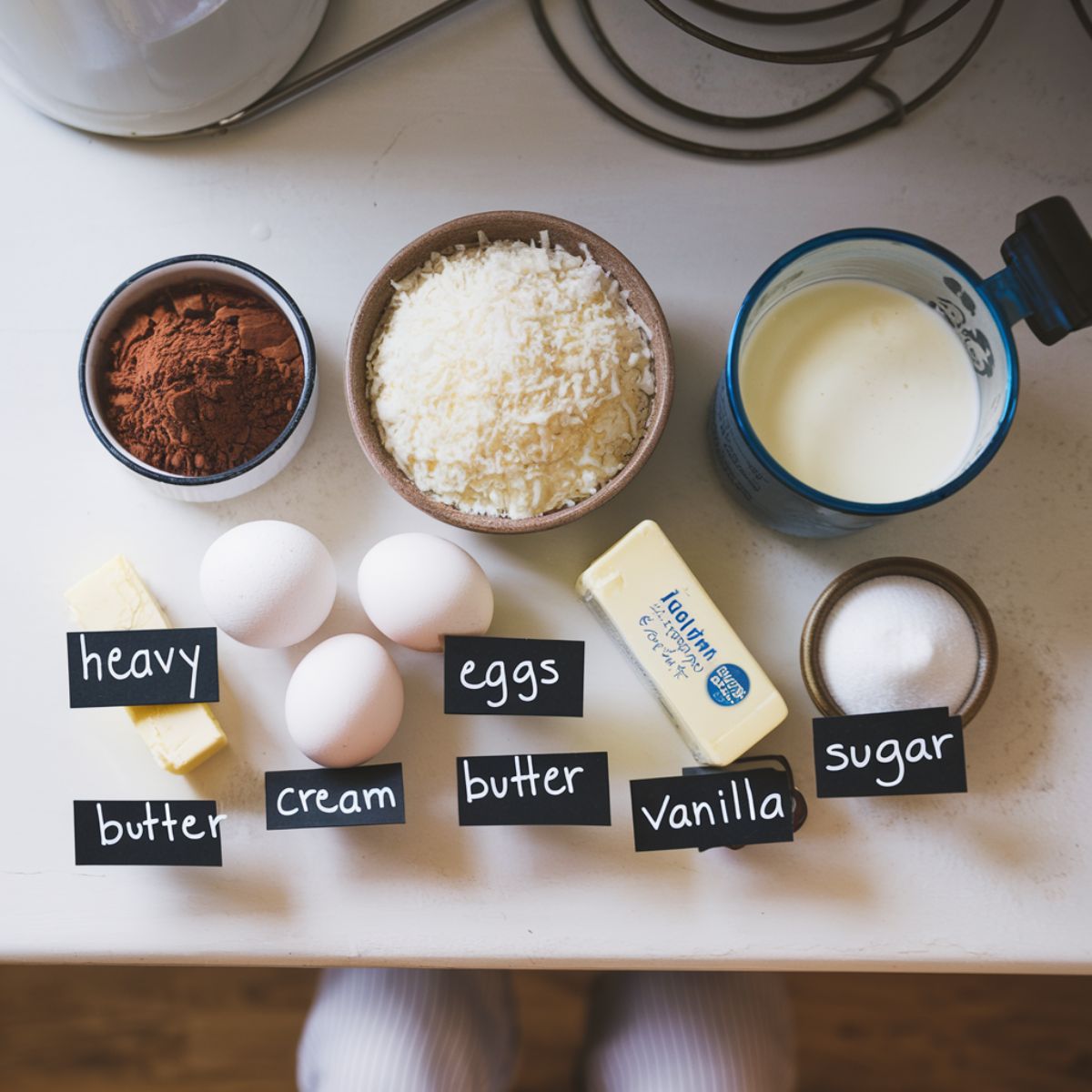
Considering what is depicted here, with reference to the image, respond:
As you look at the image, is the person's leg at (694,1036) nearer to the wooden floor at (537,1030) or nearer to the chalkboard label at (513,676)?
the wooden floor at (537,1030)

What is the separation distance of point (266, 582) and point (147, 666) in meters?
0.11

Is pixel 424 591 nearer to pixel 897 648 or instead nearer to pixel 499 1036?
pixel 897 648

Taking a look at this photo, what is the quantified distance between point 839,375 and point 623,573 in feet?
0.67

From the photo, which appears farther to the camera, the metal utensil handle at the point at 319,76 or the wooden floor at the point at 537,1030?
the wooden floor at the point at 537,1030

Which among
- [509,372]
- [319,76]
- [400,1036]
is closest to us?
[509,372]

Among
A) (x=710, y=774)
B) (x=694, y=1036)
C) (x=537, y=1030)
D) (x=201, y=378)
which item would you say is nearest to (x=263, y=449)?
(x=201, y=378)

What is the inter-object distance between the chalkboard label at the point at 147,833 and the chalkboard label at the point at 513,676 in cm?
19

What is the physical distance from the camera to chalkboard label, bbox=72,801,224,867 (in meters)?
0.64

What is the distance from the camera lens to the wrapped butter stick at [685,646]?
2.10ft

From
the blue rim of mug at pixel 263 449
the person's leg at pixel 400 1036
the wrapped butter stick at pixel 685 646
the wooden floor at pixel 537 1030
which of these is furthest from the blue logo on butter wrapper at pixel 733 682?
the wooden floor at pixel 537 1030

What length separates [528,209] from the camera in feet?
2.40

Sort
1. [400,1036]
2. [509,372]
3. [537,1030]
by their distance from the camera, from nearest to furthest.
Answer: [509,372] → [400,1036] → [537,1030]

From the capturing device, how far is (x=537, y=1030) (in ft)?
3.73

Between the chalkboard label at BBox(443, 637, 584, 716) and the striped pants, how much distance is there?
0.40 m
